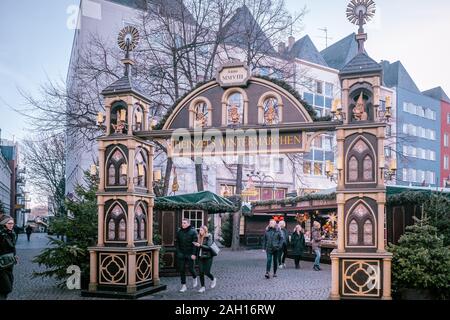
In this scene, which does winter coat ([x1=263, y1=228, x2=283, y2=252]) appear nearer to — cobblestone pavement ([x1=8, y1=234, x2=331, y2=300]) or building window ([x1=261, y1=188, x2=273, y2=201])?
cobblestone pavement ([x1=8, y1=234, x2=331, y2=300])

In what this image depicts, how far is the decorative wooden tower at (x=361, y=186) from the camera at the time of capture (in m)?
8.73

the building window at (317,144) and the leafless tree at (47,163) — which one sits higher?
the building window at (317,144)

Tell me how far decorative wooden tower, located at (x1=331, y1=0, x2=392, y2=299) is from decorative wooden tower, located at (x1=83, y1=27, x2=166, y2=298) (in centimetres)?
439

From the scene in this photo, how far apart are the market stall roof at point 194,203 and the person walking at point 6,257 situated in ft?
20.0

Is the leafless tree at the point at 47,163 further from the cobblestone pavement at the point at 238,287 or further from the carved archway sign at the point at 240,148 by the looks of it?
the carved archway sign at the point at 240,148

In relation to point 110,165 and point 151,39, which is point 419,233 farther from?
point 151,39

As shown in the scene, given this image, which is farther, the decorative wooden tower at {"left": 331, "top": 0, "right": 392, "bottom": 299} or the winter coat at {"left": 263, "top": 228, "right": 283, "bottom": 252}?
the winter coat at {"left": 263, "top": 228, "right": 283, "bottom": 252}

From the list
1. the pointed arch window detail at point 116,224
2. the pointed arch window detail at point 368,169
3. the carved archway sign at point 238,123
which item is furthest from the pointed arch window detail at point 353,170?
the pointed arch window detail at point 116,224

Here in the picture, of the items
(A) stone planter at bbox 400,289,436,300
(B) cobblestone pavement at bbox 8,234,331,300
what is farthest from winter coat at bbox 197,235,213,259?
(A) stone planter at bbox 400,289,436,300

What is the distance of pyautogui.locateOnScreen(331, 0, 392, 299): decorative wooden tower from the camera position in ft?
28.7

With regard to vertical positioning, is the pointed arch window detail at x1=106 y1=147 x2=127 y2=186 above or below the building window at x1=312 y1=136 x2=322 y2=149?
below

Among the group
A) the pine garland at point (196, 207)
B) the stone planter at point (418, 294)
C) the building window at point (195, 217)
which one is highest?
the pine garland at point (196, 207)

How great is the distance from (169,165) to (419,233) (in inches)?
497

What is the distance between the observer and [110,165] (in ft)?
34.6
